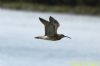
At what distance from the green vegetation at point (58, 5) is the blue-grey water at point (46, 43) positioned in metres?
→ 1.19

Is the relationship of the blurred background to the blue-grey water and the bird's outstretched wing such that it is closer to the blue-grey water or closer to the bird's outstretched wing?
the blue-grey water

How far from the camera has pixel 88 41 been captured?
2106 centimetres

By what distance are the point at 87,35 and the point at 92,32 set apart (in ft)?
1.89

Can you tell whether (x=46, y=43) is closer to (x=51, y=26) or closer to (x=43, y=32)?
(x=43, y=32)

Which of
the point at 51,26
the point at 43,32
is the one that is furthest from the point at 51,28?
the point at 43,32

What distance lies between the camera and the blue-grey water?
51.7 feet

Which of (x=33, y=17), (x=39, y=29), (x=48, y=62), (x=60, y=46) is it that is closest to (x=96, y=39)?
(x=60, y=46)

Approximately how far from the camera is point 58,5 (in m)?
31.9

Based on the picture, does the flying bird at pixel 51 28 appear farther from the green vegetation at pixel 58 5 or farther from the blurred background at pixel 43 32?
the green vegetation at pixel 58 5

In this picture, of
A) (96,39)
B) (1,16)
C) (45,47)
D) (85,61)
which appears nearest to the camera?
(85,61)

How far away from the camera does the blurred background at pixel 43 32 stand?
16094 mm

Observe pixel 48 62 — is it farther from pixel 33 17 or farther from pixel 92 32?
pixel 33 17

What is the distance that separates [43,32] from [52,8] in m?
8.86

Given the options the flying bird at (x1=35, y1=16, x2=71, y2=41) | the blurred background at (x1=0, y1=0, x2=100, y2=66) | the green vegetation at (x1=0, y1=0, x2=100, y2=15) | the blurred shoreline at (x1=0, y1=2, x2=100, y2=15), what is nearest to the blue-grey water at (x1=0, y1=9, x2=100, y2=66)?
the blurred background at (x1=0, y1=0, x2=100, y2=66)
